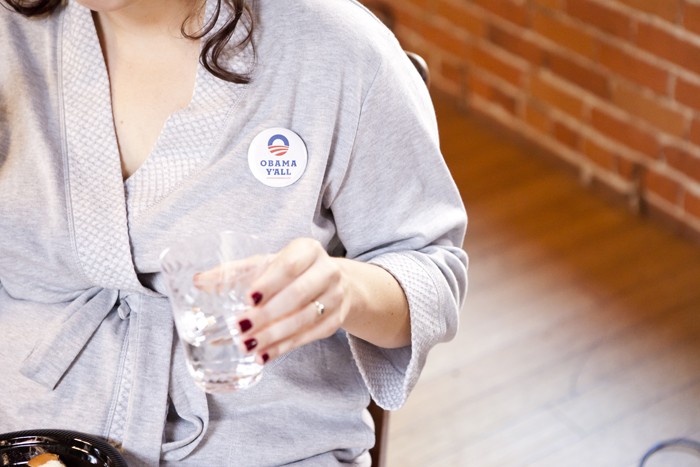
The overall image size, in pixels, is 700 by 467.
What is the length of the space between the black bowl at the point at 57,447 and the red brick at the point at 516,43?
2.16 metres

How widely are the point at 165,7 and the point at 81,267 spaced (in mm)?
317

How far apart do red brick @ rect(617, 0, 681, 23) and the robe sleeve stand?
4.81 feet

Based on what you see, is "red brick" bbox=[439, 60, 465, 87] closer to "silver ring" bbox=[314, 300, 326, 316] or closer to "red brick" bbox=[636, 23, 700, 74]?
"red brick" bbox=[636, 23, 700, 74]

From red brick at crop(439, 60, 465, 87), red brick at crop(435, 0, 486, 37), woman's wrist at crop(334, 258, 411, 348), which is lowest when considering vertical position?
red brick at crop(439, 60, 465, 87)

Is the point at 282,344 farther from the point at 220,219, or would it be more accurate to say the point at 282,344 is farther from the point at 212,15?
the point at 212,15

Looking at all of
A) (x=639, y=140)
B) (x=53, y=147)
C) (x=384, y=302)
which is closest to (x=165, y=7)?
(x=53, y=147)

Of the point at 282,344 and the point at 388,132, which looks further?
the point at 388,132

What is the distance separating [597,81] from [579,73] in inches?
2.7

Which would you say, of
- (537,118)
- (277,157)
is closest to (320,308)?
(277,157)

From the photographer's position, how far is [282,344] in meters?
0.90

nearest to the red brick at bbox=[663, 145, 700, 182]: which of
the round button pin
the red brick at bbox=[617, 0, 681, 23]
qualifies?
the red brick at bbox=[617, 0, 681, 23]

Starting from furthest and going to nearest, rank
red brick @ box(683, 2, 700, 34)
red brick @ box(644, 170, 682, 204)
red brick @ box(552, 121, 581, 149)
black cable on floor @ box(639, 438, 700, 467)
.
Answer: red brick @ box(552, 121, 581, 149) < red brick @ box(644, 170, 682, 204) < red brick @ box(683, 2, 700, 34) < black cable on floor @ box(639, 438, 700, 467)

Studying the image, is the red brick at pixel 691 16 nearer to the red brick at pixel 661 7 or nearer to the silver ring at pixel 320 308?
the red brick at pixel 661 7

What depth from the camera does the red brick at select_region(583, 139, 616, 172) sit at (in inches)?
110
